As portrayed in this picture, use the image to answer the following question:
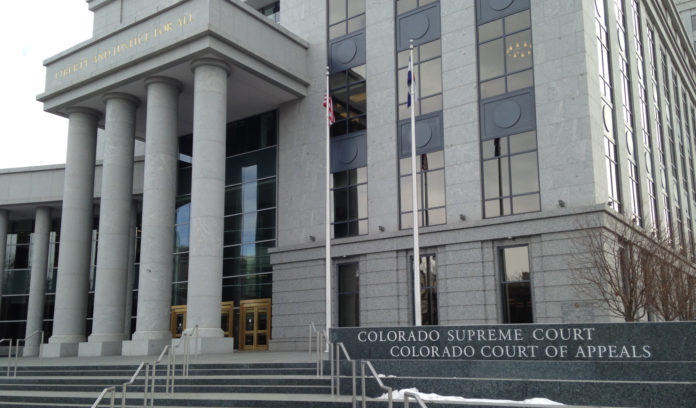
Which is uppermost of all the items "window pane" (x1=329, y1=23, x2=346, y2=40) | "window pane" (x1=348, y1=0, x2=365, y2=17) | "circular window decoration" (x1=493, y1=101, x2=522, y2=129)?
"window pane" (x1=348, y1=0, x2=365, y2=17)

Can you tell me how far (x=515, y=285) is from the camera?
24.3 metres

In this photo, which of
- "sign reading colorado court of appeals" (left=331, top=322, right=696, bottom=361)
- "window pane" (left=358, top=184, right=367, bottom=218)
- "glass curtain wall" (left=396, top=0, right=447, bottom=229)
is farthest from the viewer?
"window pane" (left=358, top=184, right=367, bottom=218)

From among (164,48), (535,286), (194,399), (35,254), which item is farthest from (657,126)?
(35,254)

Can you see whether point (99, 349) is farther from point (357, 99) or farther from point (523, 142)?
point (523, 142)

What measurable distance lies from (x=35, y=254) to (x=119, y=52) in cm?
1506

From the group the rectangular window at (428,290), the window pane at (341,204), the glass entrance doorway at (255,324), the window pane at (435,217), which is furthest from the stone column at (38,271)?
the window pane at (435,217)

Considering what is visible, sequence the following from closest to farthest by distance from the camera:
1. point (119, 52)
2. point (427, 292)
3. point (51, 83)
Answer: point (427, 292) < point (119, 52) < point (51, 83)

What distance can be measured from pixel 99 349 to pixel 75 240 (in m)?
5.94

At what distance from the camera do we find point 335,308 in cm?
2903

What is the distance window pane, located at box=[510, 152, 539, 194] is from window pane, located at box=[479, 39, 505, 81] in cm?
362

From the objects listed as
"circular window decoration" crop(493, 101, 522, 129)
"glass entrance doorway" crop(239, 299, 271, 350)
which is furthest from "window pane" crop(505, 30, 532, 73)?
"glass entrance doorway" crop(239, 299, 271, 350)

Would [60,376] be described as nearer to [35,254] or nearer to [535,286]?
[535,286]

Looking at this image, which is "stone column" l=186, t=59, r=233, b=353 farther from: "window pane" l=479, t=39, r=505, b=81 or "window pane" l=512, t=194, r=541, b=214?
"window pane" l=512, t=194, r=541, b=214

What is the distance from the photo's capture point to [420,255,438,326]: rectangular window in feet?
85.6
